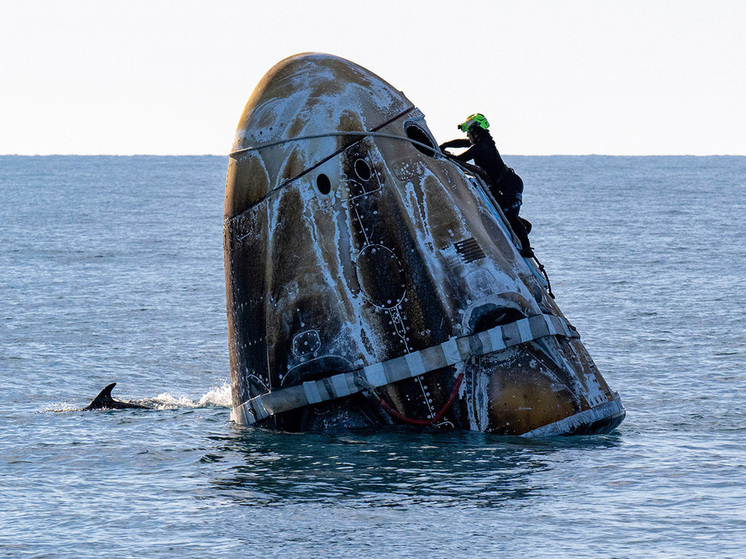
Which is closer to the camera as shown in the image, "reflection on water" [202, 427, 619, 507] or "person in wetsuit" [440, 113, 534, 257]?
"reflection on water" [202, 427, 619, 507]

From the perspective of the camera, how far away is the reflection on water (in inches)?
434

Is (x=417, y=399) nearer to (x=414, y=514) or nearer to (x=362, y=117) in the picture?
(x=414, y=514)

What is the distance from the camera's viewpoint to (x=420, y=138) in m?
12.9

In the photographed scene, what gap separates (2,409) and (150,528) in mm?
7383

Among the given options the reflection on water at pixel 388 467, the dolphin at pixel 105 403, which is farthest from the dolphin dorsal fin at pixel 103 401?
the reflection on water at pixel 388 467

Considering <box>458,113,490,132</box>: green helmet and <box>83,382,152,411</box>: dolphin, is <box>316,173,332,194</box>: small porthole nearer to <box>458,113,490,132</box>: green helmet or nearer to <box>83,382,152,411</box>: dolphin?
<box>458,113,490,132</box>: green helmet

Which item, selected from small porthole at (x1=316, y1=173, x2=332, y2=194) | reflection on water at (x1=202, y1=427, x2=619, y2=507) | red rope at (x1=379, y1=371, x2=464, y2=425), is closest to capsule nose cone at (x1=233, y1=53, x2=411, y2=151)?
small porthole at (x1=316, y1=173, x2=332, y2=194)

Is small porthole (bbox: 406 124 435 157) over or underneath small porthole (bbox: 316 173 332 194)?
over

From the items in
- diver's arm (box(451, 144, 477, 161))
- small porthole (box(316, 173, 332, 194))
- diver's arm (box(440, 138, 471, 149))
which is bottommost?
small porthole (box(316, 173, 332, 194))

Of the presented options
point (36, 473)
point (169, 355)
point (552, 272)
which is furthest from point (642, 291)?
point (36, 473)

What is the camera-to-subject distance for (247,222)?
41.1ft

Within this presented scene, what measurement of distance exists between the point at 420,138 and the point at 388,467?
148 inches

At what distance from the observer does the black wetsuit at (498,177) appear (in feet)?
44.5

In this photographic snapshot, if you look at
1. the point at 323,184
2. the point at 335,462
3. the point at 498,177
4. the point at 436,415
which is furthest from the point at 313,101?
the point at 335,462
